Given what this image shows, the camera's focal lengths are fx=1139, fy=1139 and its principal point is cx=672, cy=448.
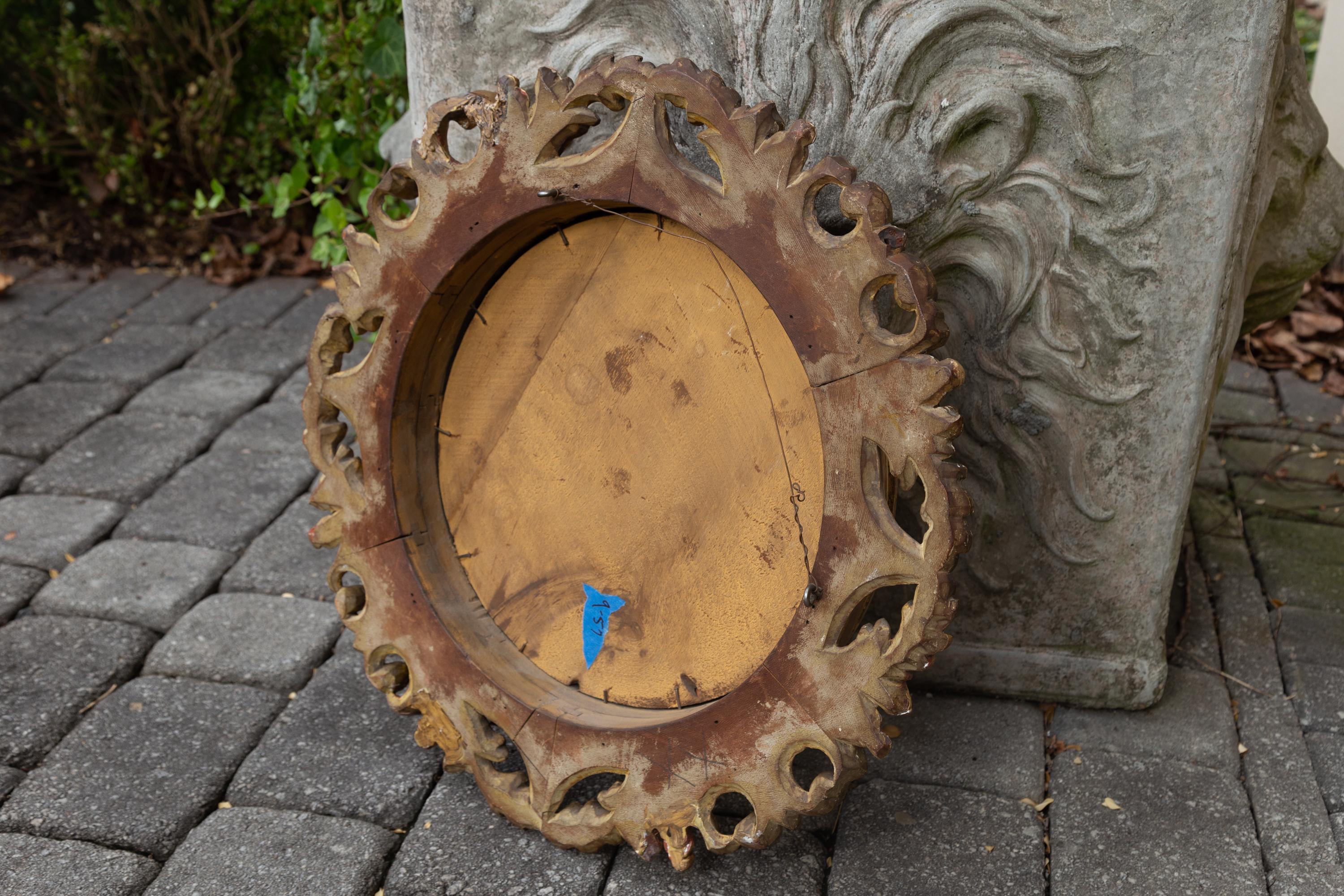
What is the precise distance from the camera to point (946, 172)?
1.89 m

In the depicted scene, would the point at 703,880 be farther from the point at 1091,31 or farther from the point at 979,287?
the point at 1091,31

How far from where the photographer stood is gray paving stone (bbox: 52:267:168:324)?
420 cm

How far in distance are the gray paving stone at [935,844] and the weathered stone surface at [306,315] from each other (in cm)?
277

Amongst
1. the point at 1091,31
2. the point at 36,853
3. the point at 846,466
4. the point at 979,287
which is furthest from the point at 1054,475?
the point at 36,853

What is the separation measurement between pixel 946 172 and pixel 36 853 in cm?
191

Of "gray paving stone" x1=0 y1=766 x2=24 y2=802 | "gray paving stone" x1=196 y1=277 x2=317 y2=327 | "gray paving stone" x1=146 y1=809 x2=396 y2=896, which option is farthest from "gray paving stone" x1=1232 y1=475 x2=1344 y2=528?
"gray paving stone" x1=196 y1=277 x2=317 y2=327

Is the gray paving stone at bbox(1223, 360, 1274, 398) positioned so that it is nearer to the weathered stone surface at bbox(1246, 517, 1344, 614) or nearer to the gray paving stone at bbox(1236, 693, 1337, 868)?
the weathered stone surface at bbox(1246, 517, 1344, 614)

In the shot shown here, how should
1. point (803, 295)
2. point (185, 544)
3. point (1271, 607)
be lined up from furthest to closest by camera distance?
point (185, 544), point (1271, 607), point (803, 295)

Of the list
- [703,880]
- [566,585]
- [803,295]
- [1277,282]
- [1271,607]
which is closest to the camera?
[803,295]

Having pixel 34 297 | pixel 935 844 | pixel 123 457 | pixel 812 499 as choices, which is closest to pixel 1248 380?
pixel 935 844

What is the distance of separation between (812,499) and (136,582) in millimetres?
1769

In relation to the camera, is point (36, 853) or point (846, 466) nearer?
point (846, 466)

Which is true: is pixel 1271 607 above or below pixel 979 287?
below

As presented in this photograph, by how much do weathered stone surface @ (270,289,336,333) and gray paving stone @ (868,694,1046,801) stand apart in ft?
8.70
